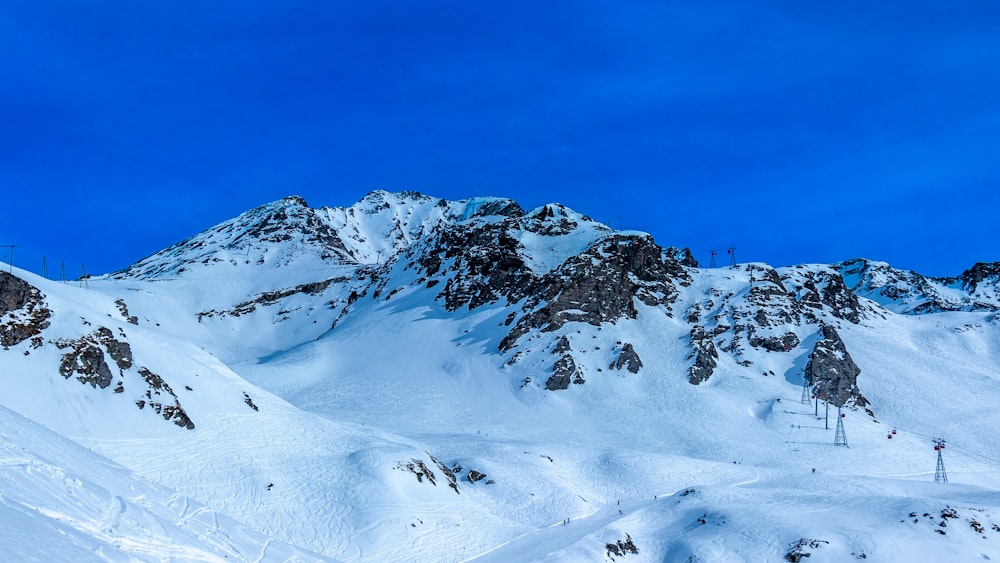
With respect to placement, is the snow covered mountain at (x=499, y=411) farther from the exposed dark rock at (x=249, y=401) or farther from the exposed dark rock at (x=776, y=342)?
the exposed dark rock at (x=776, y=342)

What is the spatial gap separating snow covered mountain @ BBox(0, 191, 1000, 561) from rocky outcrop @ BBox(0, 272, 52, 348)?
182mm

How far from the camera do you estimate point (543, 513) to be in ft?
164

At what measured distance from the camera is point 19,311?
51031 millimetres

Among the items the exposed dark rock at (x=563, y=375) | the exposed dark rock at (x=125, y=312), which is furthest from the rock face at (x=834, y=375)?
the exposed dark rock at (x=125, y=312)

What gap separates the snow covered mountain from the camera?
40.3 meters

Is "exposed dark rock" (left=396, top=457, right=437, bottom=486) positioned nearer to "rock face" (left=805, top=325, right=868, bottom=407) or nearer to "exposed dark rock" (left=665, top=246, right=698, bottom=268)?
"rock face" (left=805, top=325, right=868, bottom=407)

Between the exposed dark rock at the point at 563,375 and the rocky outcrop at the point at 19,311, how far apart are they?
173ft

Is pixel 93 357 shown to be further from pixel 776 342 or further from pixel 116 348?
pixel 776 342

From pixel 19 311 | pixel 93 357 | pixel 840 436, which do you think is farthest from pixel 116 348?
pixel 840 436

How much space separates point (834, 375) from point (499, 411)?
138ft

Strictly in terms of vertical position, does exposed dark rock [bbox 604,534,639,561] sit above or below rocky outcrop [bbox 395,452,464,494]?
below

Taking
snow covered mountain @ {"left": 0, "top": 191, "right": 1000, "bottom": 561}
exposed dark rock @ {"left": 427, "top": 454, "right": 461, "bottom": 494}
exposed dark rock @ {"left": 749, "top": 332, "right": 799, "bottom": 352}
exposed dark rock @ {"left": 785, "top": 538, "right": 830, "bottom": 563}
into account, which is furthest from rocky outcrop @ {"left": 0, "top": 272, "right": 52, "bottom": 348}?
exposed dark rock @ {"left": 749, "top": 332, "right": 799, "bottom": 352}

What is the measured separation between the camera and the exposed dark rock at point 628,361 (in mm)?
91062

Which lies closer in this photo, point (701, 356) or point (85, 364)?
point (85, 364)
